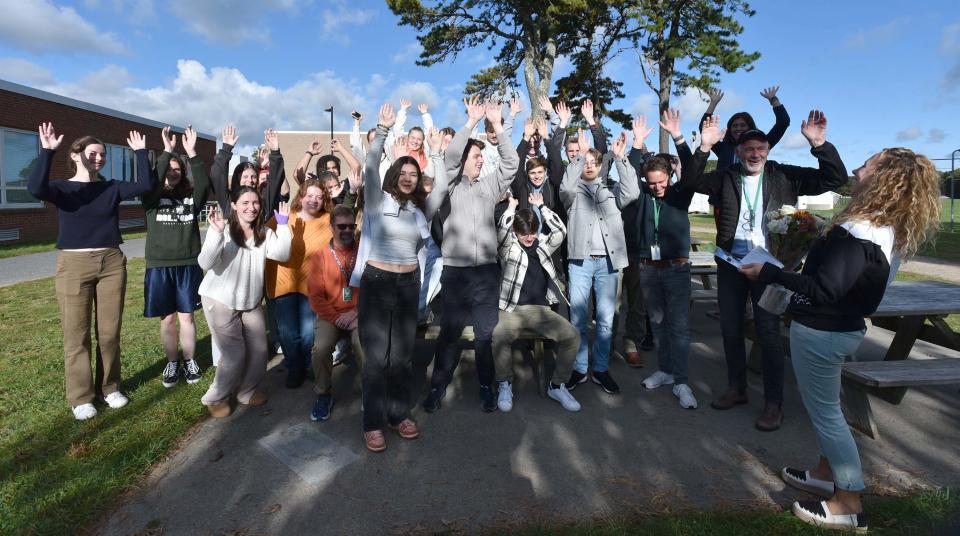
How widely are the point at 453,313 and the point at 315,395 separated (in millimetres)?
1378

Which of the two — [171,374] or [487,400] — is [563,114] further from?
[171,374]

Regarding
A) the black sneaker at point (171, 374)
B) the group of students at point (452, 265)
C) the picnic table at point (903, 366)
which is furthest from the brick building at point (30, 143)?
the picnic table at point (903, 366)

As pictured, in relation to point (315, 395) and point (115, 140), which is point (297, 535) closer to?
point (315, 395)

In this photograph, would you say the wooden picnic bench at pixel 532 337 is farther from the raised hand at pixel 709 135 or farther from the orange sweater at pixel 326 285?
the raised hand at pixel 709 135

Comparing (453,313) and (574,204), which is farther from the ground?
(574,204)

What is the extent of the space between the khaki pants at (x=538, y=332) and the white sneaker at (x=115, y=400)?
2.88 metres

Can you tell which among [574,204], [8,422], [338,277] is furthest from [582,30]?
[8,422]

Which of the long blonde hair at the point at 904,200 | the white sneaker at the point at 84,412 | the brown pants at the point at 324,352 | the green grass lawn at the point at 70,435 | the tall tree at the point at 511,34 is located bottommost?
the green grass lawn at the point at 70,435

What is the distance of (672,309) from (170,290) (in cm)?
418

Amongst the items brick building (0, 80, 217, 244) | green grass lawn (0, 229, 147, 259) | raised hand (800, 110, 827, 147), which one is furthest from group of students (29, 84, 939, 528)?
green grass lawn (0, 229, 147, 259)

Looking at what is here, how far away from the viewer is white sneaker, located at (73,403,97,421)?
3711 mm

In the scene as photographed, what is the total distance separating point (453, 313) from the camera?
3893 mm

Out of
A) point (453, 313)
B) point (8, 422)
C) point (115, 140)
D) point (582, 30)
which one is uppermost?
point (582, 30)

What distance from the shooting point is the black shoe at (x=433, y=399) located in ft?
13.0
